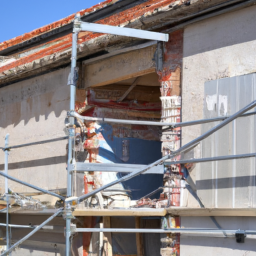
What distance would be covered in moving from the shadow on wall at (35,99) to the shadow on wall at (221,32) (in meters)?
2.45

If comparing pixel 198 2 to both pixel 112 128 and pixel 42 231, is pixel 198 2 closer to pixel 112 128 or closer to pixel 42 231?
pixel 112 128

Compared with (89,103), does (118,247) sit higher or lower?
lower

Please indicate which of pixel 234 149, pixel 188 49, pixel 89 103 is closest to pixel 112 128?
pixel 89 103

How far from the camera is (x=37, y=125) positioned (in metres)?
9.20

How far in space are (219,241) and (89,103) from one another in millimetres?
3146

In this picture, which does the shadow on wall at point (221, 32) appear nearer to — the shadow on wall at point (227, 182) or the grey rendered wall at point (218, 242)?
the shadow on wall at point (227, 182)

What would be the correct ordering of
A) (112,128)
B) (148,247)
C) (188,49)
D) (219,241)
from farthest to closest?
1. (112,128)
2. (148,247)
3. (188,49)
4. (219,241)

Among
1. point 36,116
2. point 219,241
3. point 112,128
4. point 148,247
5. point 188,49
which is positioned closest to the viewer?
point 219,241

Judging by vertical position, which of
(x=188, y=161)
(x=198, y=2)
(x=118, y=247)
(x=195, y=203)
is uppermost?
(x=198, y=2)

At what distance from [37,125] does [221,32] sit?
3823mm

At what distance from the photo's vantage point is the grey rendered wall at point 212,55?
638 centimetres

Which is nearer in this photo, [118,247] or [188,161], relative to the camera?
[188,161]

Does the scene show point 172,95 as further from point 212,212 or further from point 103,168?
point 212,212

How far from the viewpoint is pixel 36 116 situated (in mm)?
9234
